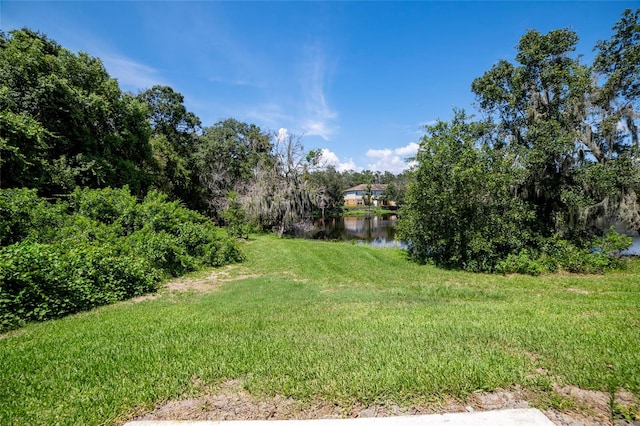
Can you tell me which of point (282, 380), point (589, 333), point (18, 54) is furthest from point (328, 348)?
point (18, 54)

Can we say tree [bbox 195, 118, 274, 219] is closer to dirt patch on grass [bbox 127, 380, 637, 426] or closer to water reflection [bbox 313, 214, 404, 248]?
water reflection [bbox 313, 214, 404, 248]

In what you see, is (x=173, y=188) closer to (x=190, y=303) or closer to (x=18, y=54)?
(x=18, y=54)

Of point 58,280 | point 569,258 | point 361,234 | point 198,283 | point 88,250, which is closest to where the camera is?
point 58,280

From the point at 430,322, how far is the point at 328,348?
1777 mm

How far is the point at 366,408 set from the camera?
7.07 feet

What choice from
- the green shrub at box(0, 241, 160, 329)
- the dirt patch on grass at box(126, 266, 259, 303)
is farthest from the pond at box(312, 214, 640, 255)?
the green shrub at box(0, 241, 160, 329)

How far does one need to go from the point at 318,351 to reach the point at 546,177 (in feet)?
37.4

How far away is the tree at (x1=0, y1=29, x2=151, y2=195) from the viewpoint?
10836 mm

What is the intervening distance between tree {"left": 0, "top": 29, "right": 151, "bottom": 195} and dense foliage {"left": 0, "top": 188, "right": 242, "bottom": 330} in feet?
9.42

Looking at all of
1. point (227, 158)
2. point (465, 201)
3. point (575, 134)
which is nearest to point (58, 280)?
point (465, 201)

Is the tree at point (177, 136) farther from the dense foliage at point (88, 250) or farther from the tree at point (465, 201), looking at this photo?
the tree at point (465, 201)

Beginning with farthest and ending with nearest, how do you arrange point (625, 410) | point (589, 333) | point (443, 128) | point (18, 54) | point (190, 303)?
point (18, 54)
point (443, 128)
point (190, 303)
point (589, 333)
point (625, 410)

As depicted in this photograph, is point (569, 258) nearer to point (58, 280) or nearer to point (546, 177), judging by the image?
point (546, 177)

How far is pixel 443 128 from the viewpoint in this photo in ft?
34.2
